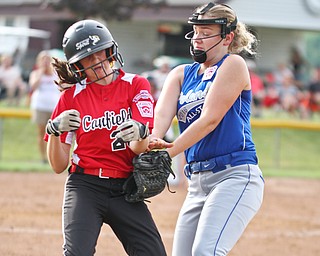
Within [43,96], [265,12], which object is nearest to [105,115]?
[43,96]

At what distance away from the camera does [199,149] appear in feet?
17.7

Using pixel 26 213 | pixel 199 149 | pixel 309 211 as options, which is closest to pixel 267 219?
pixel 309 211

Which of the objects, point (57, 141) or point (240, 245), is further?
point (240, 245)

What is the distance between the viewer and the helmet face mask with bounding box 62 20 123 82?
5.32m

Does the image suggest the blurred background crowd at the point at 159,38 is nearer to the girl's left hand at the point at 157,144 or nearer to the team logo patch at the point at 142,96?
the team logo patch at the point at 142,96

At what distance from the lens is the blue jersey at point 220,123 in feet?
17.4

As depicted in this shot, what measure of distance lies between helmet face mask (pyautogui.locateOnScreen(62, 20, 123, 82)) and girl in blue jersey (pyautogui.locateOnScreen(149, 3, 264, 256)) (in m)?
0.47

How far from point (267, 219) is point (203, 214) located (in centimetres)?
600

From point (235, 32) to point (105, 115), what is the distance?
103cm

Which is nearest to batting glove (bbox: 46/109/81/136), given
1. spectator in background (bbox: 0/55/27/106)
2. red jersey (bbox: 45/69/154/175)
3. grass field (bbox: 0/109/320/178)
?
red jersey (bbox: 45/69/154/175)

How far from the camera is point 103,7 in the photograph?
89.6 feet

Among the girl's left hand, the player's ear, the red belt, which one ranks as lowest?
the red belt

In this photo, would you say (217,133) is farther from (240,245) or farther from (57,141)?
(240,245)

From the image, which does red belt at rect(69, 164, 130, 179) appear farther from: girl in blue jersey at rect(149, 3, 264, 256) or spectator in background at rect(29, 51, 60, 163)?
spectator in background at rect(29, 51, 60, 163)
